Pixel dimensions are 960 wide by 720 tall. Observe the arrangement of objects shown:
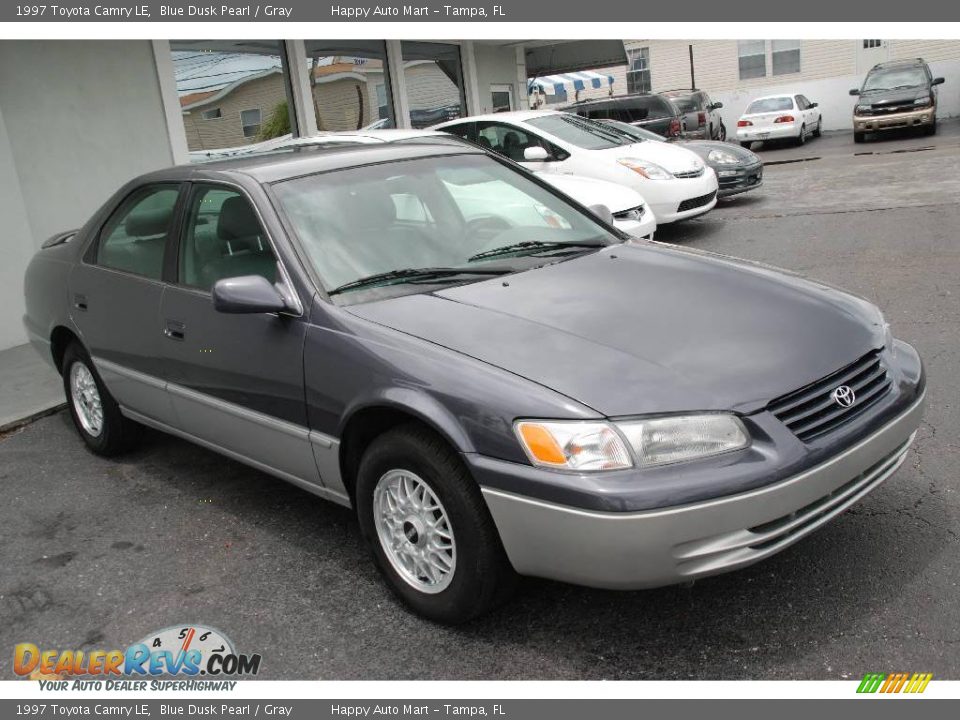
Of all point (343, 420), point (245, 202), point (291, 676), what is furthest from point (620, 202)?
point (291, 676)

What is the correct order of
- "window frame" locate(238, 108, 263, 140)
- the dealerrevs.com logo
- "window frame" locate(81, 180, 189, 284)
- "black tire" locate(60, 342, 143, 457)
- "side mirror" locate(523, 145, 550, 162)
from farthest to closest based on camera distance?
"window frame" locate(238, 108, 263, 140), "side mirror" locate(523, 145, 550, 162), "black tire" locate(60, 342, 143, 457), "window frame" locate(81, 180, 189, 284), the dealerrevs.com logo

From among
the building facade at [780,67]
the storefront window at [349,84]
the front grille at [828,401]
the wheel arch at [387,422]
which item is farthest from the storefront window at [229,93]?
the building facade at [780,67]

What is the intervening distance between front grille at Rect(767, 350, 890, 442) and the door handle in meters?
2.58

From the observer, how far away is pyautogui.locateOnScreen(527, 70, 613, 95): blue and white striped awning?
2747 cm

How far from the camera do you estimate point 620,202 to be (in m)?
9.02

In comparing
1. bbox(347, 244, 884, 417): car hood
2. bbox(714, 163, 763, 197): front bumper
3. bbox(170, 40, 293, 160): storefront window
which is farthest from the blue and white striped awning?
bbox(347, 244, 884, 417): car hood

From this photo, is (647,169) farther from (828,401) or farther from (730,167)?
(828,401)

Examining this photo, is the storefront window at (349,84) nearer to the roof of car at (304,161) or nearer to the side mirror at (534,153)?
the side mirror at (534,153)

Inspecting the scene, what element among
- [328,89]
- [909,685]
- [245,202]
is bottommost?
[909,685]

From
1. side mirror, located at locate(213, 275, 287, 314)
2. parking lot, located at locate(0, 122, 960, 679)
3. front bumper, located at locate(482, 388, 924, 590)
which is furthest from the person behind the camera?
side mirror, located at locate(213, 275, 287, 314)

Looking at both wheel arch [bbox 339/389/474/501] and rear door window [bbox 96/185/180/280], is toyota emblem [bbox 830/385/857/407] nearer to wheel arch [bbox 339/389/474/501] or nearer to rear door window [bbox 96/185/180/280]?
wheel arch [bbox 339/389/474/501]

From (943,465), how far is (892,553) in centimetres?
89

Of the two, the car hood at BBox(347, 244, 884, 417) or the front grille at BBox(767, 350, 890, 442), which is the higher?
the car hood at BBox(347, 244, 884, 417)

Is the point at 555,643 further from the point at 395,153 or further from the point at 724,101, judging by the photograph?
the point at 724,101
